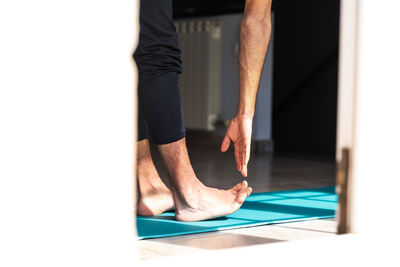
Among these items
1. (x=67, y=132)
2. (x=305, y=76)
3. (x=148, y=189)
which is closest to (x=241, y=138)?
(x=148, y=189)

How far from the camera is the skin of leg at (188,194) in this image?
1.79m

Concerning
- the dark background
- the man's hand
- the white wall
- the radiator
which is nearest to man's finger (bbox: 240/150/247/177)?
the man's hand

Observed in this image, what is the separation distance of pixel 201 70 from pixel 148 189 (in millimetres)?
4700

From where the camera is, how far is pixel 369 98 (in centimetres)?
108

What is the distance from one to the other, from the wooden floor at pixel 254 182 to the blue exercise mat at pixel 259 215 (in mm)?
46

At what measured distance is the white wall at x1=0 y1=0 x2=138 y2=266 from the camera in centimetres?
79

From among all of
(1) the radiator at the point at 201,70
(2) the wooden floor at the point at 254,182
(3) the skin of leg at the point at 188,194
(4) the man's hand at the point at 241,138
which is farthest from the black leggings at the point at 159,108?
(1) the radiator at the point at 201,70

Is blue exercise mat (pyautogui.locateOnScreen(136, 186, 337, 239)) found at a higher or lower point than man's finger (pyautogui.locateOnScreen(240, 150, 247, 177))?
lower

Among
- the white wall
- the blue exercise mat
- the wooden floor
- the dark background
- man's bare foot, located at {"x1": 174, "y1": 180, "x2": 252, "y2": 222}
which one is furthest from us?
the dark background

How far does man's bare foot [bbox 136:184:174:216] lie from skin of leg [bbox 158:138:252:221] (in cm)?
10

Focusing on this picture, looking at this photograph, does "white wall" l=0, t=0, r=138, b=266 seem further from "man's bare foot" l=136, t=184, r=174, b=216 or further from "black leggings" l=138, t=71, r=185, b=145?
"man's bare foot" l=136, t=184, r=174, b=216

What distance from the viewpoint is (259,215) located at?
1.93 metres

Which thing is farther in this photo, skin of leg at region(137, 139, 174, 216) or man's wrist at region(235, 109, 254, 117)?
skin of leg at region(137, 139, 174, 216)

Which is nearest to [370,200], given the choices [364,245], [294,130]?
[364,245]
